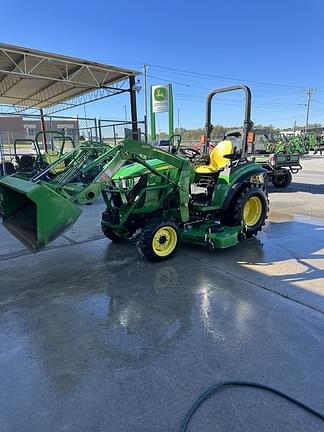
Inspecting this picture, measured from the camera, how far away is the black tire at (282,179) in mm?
11038

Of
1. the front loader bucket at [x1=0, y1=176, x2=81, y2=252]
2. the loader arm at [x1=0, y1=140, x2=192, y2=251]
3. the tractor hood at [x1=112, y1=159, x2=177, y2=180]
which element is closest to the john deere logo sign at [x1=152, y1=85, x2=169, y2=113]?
the loader arm at [x1=0, y1=140, x2=192, y2=251]

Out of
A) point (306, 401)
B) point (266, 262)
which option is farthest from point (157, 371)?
point (266, 262)

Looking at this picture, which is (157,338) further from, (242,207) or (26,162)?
(26,162)

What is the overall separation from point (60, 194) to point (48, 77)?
11223 millimetres

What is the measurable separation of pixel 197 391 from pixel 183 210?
109 inches

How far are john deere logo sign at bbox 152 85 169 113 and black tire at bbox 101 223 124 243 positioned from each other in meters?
15.4

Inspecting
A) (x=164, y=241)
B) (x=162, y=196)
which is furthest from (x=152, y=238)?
(x=162, y=196)

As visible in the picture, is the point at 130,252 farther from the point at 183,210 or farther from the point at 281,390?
the point at 281,390

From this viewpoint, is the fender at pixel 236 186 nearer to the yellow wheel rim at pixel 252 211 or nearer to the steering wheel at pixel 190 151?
the yellow wheel rim at pixel 252 211

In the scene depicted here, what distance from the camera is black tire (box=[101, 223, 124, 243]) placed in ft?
16.5

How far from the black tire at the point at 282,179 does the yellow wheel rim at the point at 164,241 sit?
770 centimetres

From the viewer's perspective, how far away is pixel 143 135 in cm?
1394

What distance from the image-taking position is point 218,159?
5.02 metres

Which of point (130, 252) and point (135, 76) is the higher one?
point (135, 76)
